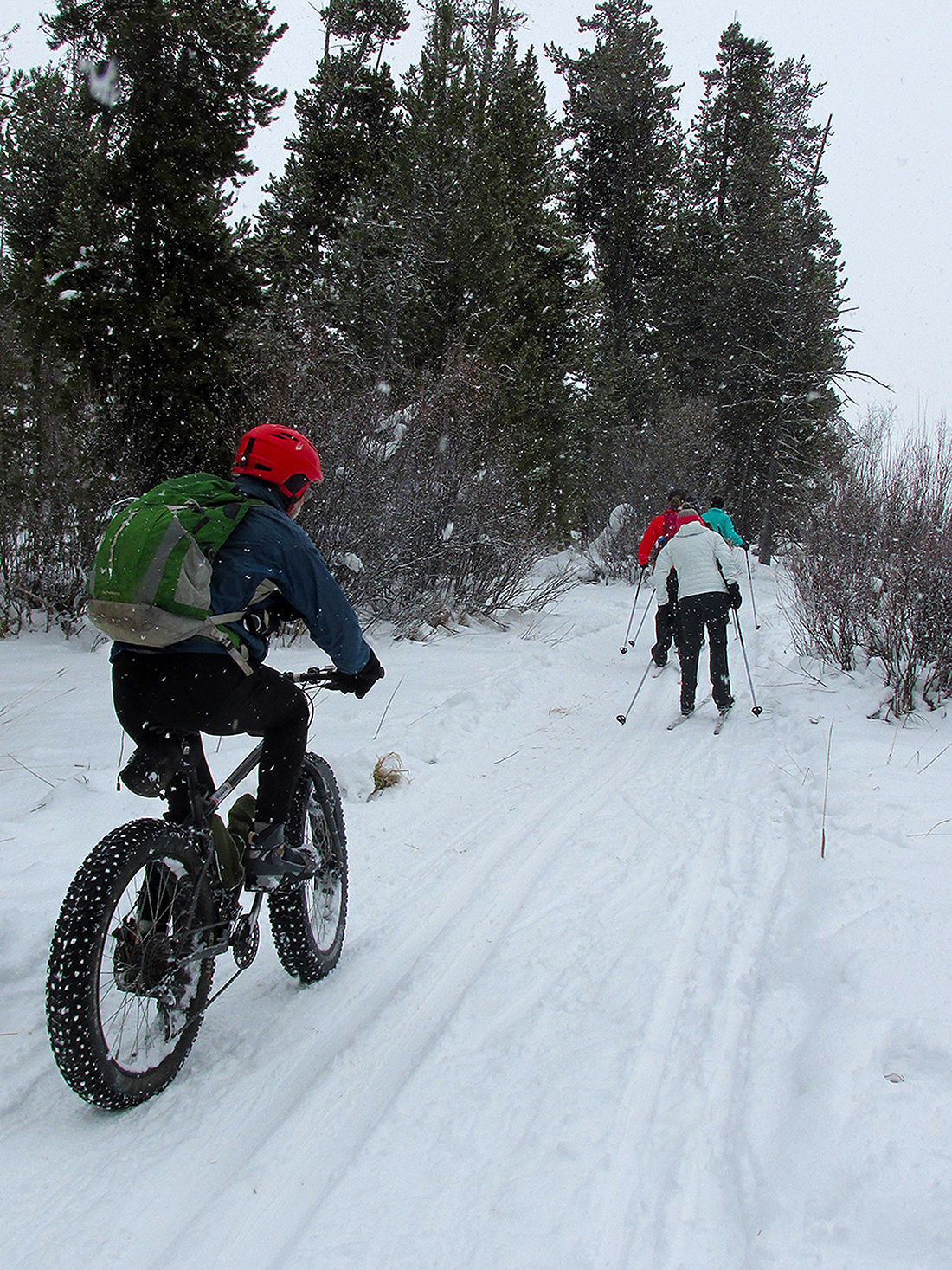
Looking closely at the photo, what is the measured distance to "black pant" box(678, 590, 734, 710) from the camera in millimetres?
7281

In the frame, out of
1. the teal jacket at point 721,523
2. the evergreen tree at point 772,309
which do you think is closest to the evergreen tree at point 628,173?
the evergreen tree at point 772,309

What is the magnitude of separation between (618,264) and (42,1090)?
103ft

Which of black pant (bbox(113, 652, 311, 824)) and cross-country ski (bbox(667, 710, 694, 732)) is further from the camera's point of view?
cross-country ski (bbox(667, 710, 694, 732))

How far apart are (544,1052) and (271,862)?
1.10 m

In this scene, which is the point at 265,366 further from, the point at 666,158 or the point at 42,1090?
the point at 666,158

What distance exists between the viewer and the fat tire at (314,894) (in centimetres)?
276

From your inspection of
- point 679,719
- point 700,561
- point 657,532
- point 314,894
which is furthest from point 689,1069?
point 657,532

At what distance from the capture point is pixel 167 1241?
1.78 metres

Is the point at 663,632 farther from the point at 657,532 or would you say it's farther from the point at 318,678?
the point at 318,678

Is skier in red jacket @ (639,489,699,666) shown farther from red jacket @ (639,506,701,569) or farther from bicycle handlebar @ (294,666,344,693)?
bicycle handlebar @ (294,666,344,693)

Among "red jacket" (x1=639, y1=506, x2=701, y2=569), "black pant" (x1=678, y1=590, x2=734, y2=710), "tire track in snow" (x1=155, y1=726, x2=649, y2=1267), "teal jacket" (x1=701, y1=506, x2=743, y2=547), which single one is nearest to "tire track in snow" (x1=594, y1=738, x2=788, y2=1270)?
"tire track in snow" (x1=155, y1=726, x2=649, y2=1267)

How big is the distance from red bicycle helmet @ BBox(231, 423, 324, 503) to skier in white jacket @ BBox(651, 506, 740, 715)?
5.40m

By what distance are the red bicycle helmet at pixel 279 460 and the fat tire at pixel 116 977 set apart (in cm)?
115

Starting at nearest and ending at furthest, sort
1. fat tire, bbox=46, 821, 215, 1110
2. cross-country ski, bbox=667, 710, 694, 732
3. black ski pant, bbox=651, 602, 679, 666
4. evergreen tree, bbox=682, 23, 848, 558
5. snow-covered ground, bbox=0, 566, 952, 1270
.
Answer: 1. snow-covered ground, bbox=0, 566, 952, 1270
2. fat tire, bbox=46, 821, 215, 1110
3. cross-country ski, bbox=667, 710, 694, 732
4. black ski pant, bbox=651, 602, 679, 666
5. evergreen tree, bbox=682, 23, 848, 558
